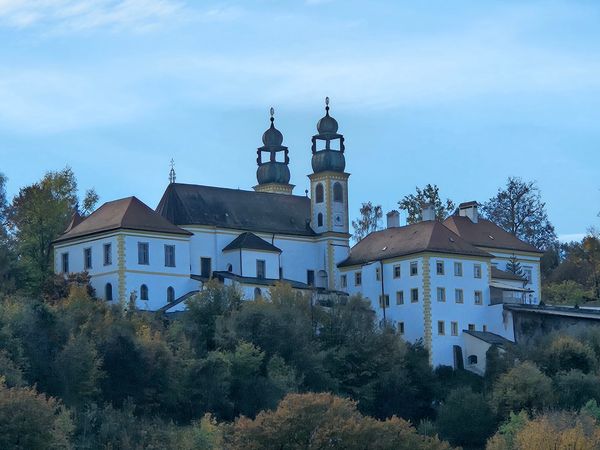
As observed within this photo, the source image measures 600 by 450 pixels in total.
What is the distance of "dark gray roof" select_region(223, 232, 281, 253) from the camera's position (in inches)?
3932

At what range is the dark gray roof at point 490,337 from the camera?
97812mm

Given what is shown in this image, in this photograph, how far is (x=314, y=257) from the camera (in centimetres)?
10519

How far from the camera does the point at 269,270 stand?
331ft

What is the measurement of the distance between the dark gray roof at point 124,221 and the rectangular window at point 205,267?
266cm

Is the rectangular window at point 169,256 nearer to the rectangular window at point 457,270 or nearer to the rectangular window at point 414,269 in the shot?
the rectangular window at point 414,269

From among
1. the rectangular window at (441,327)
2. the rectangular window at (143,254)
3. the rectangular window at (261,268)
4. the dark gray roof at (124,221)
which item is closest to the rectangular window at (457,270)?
the rectangular window at (441,327)

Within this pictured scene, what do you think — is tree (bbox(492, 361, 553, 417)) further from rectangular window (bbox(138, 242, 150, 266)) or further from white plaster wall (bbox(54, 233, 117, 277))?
white plaster wall (bbox(54, 233, 117, 277))

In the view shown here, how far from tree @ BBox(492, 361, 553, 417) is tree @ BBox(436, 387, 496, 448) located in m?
0.80

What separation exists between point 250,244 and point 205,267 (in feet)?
9.26

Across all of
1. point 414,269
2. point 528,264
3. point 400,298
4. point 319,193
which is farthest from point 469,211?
point 400,298

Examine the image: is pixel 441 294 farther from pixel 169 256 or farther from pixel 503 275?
pixel 169 256

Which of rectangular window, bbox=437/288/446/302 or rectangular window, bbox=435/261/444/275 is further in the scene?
rectangular window, bbox=435/261/444/275

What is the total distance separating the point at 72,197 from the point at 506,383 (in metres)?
30.2

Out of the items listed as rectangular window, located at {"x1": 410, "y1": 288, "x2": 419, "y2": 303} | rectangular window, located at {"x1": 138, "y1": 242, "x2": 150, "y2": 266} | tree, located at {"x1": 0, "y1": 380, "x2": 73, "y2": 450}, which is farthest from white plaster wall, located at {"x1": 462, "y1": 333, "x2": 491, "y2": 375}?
tree, located at {"x1": 0, "y1": 380, "x2": 73, "y2": 450}
